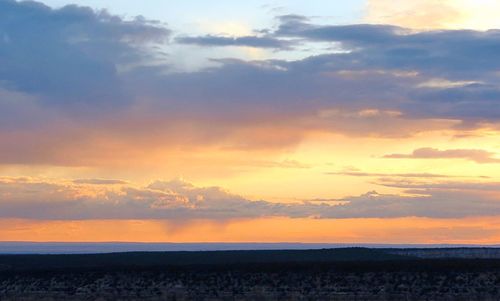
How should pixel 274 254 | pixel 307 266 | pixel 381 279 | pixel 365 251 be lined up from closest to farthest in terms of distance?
pixel 381 279, pixel 307 266, pixel 274 254, pixel 365 251

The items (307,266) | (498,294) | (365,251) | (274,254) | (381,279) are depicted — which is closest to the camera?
(498,294)

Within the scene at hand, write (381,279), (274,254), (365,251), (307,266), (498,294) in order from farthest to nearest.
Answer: (365,251) < (274,254) < (307,266) < (381,279) < (498,294)

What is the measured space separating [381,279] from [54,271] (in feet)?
97.1

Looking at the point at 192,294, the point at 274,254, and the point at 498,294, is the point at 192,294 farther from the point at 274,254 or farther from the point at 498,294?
the point at 274,254

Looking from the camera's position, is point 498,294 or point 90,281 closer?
point 498,294

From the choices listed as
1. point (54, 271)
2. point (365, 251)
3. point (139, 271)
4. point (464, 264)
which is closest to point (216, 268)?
point (139, 271)

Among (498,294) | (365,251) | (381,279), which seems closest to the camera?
(498,294)

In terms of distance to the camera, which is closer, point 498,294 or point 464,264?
point 498,294

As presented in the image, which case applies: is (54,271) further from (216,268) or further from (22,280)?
(216,268)

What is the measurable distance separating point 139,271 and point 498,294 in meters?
30.5

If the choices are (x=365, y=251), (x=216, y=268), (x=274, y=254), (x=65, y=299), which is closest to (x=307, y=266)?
(x=216, y=268)

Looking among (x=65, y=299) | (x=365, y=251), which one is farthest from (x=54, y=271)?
(x=365, y=251)

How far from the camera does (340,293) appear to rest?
80.8m

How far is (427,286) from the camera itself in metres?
80.9
